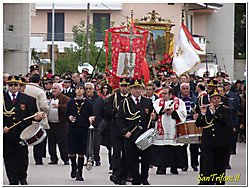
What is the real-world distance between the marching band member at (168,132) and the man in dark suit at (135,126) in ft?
5.99

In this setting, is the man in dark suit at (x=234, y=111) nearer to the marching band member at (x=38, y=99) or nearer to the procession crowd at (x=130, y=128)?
the procession crowd at (x=130, y=128)

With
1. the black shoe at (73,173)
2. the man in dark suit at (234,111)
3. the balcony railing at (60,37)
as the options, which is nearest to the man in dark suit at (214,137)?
the man in dark suit at (234,111)

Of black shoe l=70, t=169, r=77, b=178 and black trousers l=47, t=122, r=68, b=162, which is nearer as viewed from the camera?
black shoe l=70, t=169, r=77, b=178

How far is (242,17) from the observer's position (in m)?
76.8

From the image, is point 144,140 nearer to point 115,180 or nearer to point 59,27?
point 115,180

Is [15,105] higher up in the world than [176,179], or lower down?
higher up

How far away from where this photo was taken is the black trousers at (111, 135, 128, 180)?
14.6 metres

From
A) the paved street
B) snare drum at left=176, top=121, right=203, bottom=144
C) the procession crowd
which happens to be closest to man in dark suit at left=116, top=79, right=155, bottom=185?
the procession crowd

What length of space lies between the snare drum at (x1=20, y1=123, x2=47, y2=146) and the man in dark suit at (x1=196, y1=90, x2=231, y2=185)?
8.77 feet

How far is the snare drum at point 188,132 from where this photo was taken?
14.6 meters

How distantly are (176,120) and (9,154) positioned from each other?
381cm

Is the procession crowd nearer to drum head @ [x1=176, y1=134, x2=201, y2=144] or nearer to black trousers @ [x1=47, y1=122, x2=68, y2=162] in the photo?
drum head @ [x1=176, y1=134, x2=201, y2=144]

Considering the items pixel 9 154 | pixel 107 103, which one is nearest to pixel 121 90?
pixel 107 103

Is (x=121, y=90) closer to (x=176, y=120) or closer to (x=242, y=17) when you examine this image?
(x=176, y=120)
